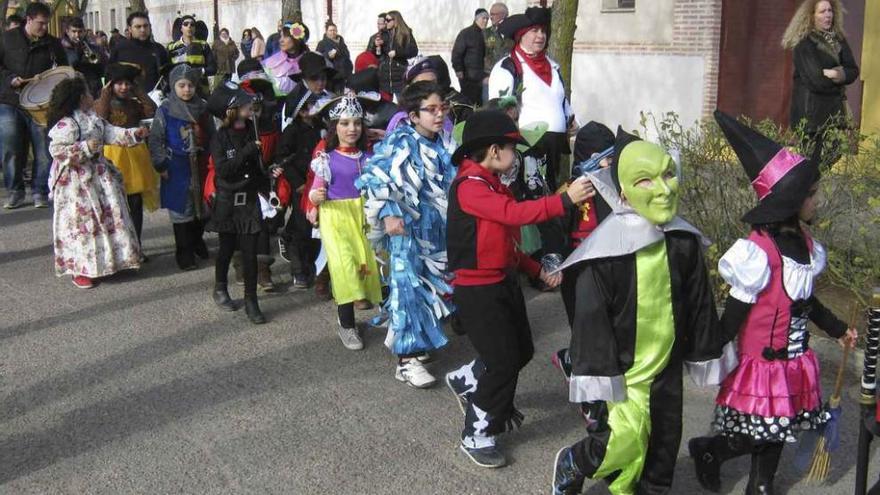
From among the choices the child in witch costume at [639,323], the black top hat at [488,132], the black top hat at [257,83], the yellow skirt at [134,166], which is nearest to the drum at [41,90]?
the yellow skirt at [134,166]

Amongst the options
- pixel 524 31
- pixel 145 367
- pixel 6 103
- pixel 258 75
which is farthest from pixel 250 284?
pixel 6 103

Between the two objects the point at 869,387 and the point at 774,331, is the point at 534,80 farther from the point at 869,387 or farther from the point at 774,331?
the point at 869,387

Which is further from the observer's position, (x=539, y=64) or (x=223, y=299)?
(x=539, y=64)

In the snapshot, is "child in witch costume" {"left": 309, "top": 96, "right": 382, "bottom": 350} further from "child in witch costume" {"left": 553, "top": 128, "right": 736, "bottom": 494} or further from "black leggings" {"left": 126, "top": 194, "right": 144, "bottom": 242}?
"black leggings" {"left": 126, "top": 194, "right": 144, "bottom": 242}

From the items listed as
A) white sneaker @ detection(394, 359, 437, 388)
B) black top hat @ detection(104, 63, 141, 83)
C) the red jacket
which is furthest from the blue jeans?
the red jacket

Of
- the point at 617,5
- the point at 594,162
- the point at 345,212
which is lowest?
the point at 345,212

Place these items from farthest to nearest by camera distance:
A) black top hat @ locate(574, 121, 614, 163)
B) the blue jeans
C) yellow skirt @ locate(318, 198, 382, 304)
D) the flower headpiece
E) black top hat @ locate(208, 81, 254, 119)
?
the blue jeans
the flower headpiece
black top hat @ locate(208, 81, 254, 119)
yellow skirt @ locate(318, 198, 382, 304)
black top hat @ locate(574, 121, 614, 163)

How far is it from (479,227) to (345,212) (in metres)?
1.96

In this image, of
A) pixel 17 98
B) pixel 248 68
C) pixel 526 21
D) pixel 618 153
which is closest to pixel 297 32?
pixel 17 98

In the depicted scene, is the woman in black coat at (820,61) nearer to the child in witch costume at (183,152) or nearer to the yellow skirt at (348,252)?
the yellow skirt at (348,252)

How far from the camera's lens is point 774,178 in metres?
4.07

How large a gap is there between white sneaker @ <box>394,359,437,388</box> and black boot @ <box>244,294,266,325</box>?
5.17ft

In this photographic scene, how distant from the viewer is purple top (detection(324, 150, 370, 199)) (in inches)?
257

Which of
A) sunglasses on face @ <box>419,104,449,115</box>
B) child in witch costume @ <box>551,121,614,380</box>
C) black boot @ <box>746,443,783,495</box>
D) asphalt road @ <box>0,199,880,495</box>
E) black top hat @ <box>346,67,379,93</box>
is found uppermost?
black top hat @ <box>346,67,379,93</box>
